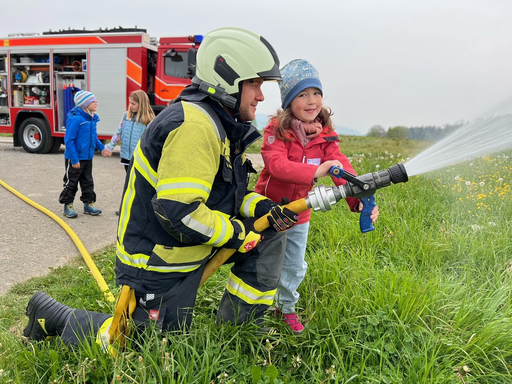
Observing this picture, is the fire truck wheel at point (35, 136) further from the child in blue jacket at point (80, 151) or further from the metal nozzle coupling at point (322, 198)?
the metal nozzle coupling at point (322, 198)

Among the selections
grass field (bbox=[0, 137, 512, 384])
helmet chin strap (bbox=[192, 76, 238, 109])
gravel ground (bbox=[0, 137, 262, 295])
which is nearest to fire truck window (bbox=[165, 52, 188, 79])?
gravel ground (bbox=[0, 137, 262, 295])

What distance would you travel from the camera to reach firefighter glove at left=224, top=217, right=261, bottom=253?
2.17 metres

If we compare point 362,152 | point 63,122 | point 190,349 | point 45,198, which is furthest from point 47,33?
point 190,349

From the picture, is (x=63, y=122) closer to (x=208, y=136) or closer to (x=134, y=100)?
(x=134, y=100)

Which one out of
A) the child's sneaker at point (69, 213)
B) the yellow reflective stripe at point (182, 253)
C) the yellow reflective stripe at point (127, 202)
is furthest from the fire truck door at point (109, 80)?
the yellow reflective stripe at point (182, 253)

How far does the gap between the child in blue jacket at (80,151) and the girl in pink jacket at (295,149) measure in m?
3.85

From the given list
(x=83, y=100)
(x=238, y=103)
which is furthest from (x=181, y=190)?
(x=83, y=100)

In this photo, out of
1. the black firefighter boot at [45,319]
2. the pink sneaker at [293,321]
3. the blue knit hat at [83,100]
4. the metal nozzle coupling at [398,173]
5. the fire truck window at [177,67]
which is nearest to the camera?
the metal nozzle coupling at [398,173]

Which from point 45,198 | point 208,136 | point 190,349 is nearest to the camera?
point 208,136

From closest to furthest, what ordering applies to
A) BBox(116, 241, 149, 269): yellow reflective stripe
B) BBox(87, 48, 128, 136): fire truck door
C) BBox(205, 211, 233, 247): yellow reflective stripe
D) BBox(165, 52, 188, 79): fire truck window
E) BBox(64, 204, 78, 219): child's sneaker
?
1. BBox(205, 211, 233, 247): yellow reflective stripe
2. BBox(116, 241, 149, 269): yellow reflective stripe
3. BBox(64, 204, 78, 219): child's sneaker
4. BBox(165, 52, 188, 79): fire truck window
5. BBox(87, 48, 128, 136): fire truck door

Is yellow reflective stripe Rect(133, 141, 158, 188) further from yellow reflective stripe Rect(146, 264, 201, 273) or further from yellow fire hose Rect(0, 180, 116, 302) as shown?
yellow fire hose Rect(0, 180, 116, 302)

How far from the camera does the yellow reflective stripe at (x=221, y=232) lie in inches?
80.6

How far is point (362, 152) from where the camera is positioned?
26.3 feet

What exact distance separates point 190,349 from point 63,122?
471 inches
